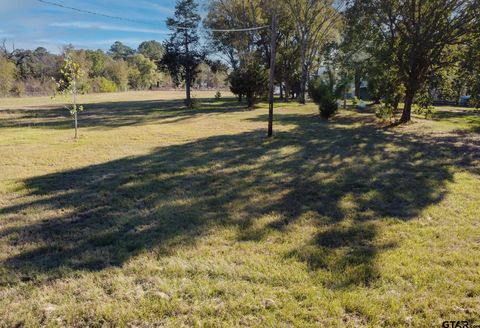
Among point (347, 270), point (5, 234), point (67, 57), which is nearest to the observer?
point (347, 270)

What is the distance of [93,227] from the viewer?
4.50m

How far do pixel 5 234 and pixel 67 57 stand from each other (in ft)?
30.8

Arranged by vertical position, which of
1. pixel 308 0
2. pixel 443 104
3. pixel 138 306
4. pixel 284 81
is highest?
pixel 308 0

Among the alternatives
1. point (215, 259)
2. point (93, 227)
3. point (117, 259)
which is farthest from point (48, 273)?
point (215, 259)

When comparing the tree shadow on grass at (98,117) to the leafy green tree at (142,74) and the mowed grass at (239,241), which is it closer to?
the mowed grass at (239,241)

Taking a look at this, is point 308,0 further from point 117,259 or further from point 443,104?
point 117,259

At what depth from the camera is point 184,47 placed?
28.0 m

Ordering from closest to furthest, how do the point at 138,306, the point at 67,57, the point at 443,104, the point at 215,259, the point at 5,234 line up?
the point at 138,306
the point at 215,259
the point at 5,234
the point at 67,57
the point at 443,104

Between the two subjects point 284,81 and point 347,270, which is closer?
point 347,270

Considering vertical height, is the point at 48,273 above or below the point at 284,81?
below

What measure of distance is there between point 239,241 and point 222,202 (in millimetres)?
1469

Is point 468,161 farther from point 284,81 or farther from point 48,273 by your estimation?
point 284,81

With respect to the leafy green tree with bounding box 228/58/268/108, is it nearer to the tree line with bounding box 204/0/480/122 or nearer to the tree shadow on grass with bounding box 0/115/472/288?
the tree line with bounding box 204/0/480/122

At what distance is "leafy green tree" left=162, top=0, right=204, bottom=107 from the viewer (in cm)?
2728
